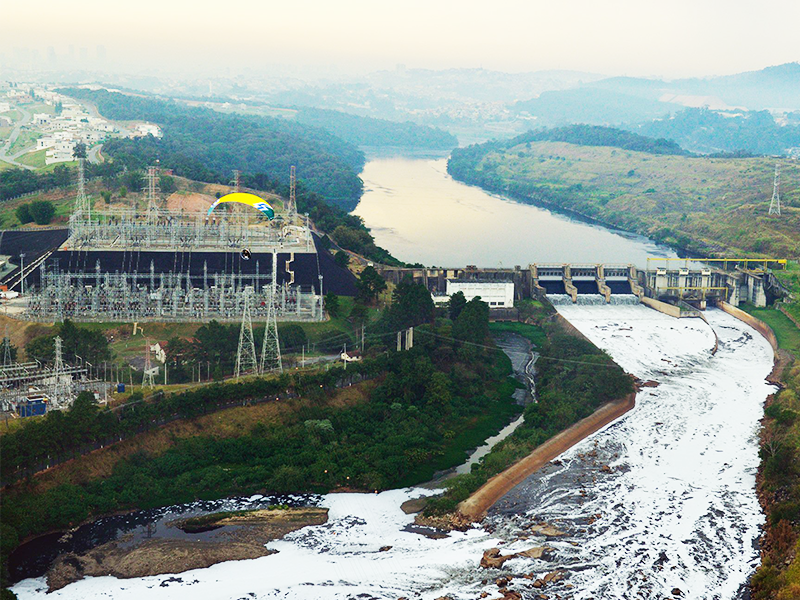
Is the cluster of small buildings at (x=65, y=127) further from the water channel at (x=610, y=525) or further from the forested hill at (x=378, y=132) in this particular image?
the water channel at (x=610, y=525)

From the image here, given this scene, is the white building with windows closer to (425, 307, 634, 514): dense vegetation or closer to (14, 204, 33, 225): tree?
(425, 307, 634, 514): dense vegetation

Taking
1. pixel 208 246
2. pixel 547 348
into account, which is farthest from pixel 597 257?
pixel 208 246

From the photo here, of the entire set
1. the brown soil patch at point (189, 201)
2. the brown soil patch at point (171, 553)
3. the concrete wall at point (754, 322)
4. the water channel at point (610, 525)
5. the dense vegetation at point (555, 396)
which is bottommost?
the brown soil patch at point (171, 553)

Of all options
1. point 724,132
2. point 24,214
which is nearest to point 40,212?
point 24,214

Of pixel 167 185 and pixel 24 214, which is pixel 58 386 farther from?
pixel 167 185

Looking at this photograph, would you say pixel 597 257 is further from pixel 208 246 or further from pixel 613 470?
pixel 613 470

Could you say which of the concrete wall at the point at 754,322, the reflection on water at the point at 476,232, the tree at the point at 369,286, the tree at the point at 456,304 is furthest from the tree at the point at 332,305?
the concrete wall at the point at 754,322
